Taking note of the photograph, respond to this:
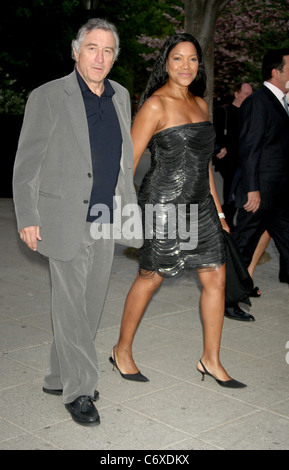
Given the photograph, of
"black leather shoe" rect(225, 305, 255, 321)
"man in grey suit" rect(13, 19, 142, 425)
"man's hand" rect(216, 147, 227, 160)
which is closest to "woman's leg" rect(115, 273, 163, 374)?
"man in grey suit" rect(13, 19, 142, 425)

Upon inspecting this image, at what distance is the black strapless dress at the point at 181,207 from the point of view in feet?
15.8

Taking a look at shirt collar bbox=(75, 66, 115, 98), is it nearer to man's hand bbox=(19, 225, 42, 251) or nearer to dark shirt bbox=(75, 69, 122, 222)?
dark shirt bbox=(75, 69, 122, 222)

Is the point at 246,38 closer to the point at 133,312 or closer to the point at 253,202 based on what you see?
the point at 253,202

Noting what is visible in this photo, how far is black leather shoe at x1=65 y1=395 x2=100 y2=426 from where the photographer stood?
4.20 metres

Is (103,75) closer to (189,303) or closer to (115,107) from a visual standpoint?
(115,107)

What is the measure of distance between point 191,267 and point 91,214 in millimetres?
919

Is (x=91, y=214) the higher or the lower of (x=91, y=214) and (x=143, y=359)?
the higher

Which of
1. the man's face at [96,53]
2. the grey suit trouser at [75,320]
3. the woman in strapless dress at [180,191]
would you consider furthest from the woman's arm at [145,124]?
the grey suit trouser at [75,320]

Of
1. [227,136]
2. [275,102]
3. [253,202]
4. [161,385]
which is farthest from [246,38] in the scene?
[161,385]

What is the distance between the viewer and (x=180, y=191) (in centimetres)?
485

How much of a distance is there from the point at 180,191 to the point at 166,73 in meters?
0.79

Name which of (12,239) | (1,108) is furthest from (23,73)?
(12,239)

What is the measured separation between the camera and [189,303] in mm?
7148
